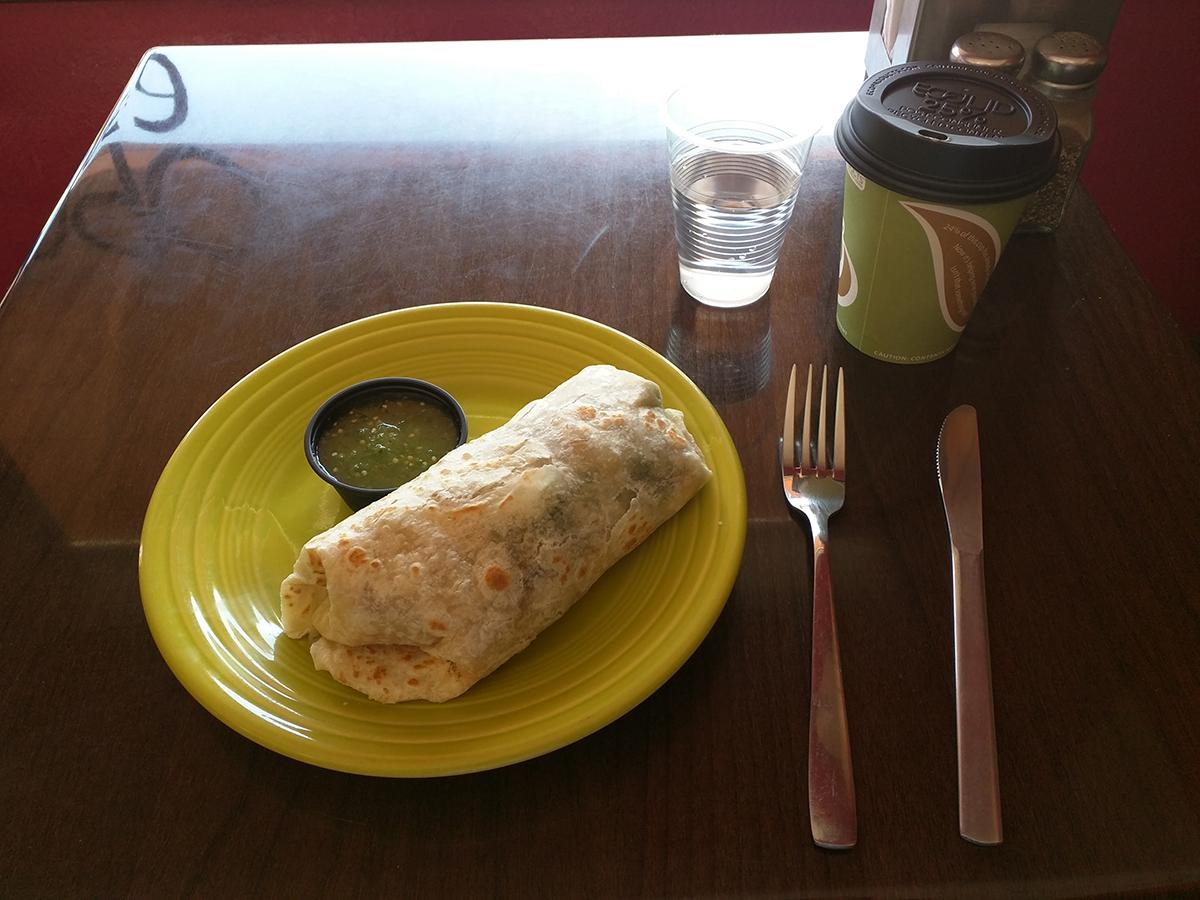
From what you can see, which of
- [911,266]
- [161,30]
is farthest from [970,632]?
[161,30]

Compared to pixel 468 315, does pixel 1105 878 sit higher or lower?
lower

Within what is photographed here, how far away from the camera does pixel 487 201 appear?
1546 mm

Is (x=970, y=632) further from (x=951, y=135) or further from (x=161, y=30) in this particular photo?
(x=161, y=30)

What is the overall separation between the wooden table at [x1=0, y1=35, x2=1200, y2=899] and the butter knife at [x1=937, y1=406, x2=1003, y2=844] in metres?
0.02

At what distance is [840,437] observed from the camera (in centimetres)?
109

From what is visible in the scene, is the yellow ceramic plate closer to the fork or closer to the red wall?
the fork

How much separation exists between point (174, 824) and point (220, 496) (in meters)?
0.37

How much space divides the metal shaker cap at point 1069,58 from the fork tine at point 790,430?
1.95 ft

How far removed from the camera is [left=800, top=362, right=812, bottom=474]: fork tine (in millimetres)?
1083

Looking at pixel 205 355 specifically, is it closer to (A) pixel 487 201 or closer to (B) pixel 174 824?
(A) pixel 487 201

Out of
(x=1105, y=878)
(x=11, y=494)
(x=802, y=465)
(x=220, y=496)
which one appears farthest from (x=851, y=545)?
(x=11, y=494)

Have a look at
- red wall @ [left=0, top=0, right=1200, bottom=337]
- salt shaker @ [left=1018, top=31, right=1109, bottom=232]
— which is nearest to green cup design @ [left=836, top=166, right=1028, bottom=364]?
salt shaker @ [left=1018, top=31, right=1109, bottom=232]

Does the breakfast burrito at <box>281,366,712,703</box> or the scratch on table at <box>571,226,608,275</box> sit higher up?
the breakfast burrito at <box>281,366,712,703</box>

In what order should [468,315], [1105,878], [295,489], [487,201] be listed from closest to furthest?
1. [1105,878]
2. [295,489]
3. [468,315]
4. [487,201]
